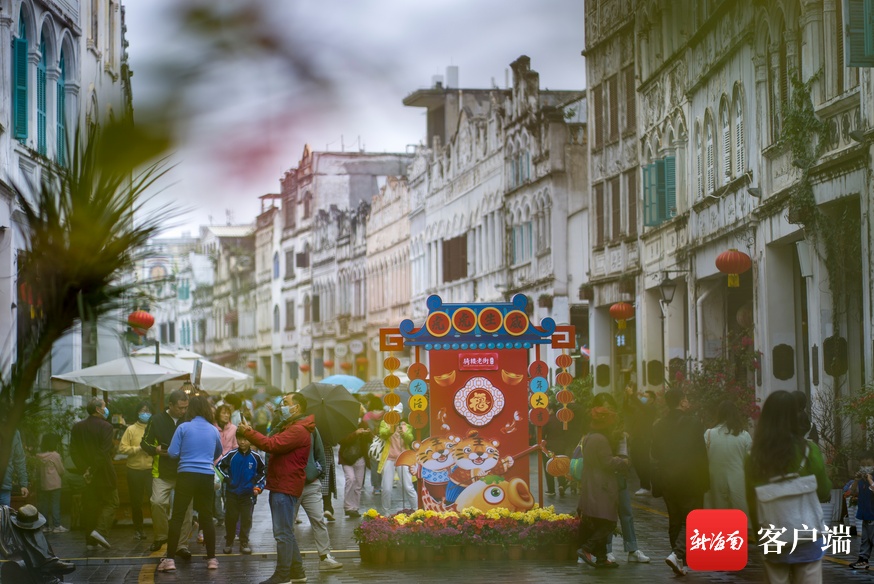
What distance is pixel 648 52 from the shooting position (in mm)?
34469

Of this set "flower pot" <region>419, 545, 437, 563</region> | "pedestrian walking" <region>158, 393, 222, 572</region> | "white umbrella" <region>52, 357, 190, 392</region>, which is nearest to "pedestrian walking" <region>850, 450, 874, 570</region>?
"flower pot" <region>419, 545, 437, 563</region>

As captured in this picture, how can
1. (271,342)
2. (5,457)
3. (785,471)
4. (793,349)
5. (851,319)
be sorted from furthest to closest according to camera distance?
(271,342) → (793,349) → (851,319) → (785,471) → (5,457)

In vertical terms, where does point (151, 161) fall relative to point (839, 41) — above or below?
below

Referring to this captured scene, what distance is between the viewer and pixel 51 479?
18438 mm

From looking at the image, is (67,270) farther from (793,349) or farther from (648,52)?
(648,52)

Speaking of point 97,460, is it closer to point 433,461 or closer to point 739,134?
point 433,461

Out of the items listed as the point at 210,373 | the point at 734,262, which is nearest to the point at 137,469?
the point at 734,262

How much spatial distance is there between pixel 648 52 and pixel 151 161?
32.4m

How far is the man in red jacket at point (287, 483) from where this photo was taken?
13.2 m

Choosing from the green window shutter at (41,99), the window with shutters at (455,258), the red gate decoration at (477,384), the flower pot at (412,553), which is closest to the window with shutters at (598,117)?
the window with shutters at (455,258)

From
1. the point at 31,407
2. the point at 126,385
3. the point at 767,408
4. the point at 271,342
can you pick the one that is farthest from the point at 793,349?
the point at 271,342

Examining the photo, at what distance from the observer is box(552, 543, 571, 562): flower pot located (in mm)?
15422

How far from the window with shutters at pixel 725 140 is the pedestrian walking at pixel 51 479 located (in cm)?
1439

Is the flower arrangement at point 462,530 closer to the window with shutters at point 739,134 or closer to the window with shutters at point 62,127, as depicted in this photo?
the window with shutters at point 62,127
